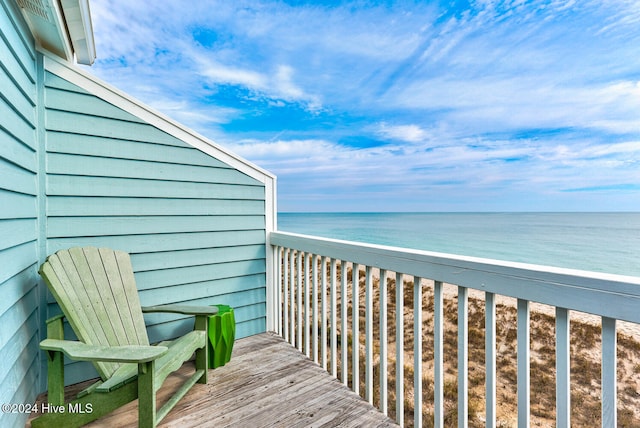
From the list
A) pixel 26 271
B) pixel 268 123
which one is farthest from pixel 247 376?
pixel 268 123

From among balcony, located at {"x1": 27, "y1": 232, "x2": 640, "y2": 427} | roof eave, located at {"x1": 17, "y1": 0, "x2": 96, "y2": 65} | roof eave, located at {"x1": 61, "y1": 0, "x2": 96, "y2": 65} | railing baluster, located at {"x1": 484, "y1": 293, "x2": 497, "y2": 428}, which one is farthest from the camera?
roof eave, located at {"x1": 61, "y1": 0, "x2": 96, "y2": 65}

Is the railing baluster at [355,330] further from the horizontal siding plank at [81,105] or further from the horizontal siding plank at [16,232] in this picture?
the horizontal siding plank at [81,105]

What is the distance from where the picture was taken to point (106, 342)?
1634 mm

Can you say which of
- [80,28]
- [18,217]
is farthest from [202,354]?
[80,28]

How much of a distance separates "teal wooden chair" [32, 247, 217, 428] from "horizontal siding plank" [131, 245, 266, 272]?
0.78 ft

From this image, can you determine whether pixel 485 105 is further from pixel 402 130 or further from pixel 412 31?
pixel 412 31

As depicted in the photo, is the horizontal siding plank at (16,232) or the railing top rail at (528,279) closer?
the railing top rail at (528,279)

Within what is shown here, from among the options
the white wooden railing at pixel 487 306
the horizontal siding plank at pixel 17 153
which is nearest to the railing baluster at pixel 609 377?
the white wooden railing at pixel 487 306

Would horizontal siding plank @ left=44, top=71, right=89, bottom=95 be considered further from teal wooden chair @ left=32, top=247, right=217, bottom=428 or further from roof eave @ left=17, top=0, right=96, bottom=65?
teal wooden chair @ left=32, top=247, right=217, bottom=428

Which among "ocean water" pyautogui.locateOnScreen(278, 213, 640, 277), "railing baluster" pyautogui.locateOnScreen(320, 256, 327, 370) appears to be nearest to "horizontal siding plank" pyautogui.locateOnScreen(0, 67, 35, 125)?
"railing baluster" pyautogui.locateOnScreen(320, 256, 327, 370)

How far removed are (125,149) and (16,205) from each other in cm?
81

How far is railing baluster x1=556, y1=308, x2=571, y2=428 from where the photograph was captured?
101 centimetres

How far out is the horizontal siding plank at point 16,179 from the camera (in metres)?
1.24

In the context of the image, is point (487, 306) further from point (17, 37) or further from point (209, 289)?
point (17, 37)
